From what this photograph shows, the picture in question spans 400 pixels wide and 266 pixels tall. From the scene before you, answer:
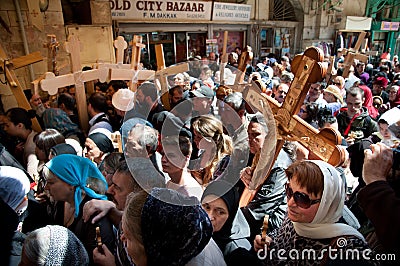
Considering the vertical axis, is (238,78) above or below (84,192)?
above

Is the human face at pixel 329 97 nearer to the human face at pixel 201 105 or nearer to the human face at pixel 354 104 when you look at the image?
the human face at pixel 354 104

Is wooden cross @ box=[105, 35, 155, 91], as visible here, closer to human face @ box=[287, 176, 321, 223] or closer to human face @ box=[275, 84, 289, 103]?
human face @ box=[275, 84, 289, 103]

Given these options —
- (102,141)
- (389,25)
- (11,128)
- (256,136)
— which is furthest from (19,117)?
(389,25)

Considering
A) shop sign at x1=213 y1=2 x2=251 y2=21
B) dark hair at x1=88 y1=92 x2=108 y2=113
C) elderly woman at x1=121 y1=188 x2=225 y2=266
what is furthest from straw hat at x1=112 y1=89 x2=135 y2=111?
shop sign at x1=213 y1=2 x2=251 y2=21

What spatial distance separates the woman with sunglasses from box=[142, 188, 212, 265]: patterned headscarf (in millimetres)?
447

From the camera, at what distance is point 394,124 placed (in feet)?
6.12

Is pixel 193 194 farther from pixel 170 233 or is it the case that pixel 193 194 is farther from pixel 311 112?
pixel 311 112

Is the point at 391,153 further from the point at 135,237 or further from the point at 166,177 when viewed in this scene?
the point at 166,177

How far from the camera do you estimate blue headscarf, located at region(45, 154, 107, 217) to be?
1.63 meters

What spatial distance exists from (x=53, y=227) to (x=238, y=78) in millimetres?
2280

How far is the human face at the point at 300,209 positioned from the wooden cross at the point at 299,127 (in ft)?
0.85

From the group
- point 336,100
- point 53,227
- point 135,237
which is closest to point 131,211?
point 135,237

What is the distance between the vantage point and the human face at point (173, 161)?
6.25 feet

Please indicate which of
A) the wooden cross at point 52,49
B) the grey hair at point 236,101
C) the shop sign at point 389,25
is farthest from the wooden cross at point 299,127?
the shop sign at point 389,25
